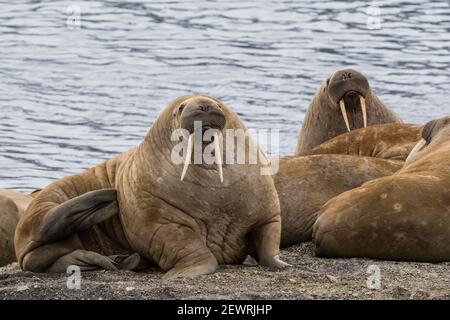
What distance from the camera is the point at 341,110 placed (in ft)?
33.0

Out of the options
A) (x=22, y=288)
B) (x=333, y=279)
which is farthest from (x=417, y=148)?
(x=22, y=288)

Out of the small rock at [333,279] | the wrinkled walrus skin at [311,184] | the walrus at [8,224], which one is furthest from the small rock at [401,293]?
the walrus at [8,224]

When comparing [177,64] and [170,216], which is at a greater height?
[170,216]

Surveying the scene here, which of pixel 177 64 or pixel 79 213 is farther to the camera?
pixel 177 64

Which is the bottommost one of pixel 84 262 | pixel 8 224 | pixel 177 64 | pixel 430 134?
pixel 177 64

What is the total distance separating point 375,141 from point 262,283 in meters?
3.01

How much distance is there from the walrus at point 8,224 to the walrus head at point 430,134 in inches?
97.2

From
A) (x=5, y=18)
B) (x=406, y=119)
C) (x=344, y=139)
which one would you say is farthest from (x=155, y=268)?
(x=5, y=18)

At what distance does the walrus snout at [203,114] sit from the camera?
258 inches

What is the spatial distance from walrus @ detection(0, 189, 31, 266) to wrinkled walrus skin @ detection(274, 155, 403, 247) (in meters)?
1.66

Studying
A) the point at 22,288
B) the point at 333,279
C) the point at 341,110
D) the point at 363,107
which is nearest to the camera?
the point at 22,288

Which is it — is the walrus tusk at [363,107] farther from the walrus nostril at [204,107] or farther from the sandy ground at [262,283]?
the walrus nostril at [204,107]

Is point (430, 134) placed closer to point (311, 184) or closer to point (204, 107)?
point (311, 184)

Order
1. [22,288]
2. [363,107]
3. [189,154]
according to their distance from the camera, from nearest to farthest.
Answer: [22,288] < [189,154] < [363,107]
